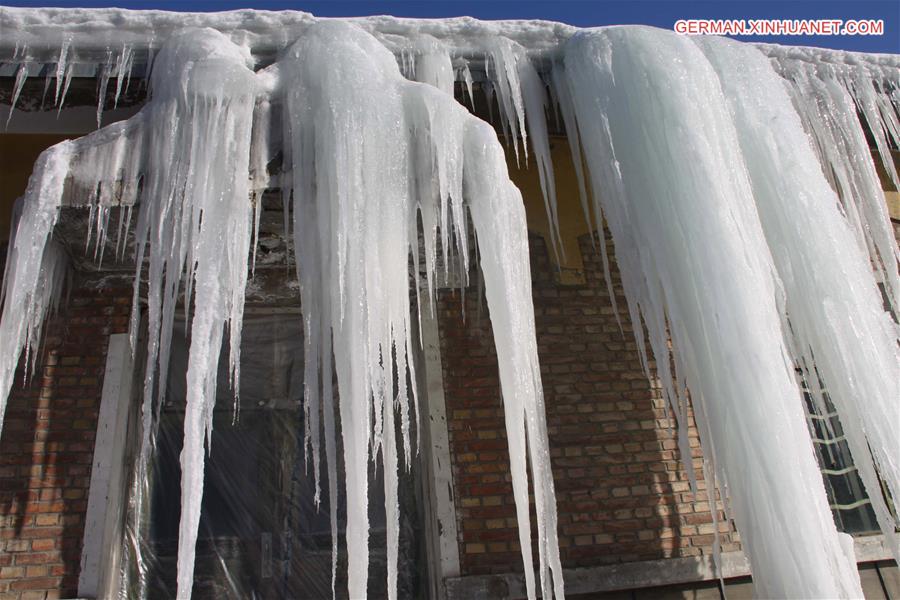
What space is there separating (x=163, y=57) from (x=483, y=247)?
1.72 m

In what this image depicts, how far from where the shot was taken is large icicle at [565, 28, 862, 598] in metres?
2.25

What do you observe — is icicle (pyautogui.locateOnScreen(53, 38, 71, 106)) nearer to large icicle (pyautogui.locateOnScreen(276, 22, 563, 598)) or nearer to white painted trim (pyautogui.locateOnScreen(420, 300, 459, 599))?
large icicle (pyautogui.locateOnScreen(276, 22, 563, 598))

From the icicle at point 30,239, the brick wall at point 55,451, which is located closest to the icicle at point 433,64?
the icicle at point 30,239

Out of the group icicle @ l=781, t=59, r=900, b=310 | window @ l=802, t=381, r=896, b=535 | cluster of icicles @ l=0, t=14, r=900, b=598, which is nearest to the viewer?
cluster of icicles @ l=0, t=14, r=900, b=598

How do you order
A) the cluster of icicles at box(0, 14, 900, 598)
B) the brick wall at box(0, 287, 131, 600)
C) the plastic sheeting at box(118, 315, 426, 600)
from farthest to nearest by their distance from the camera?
the plastic sheeting at box(118, 315, 426, 600) → the brick wall at box(0, 287, 131, 600) → the cluster of icicles at box(0, 14, 900, 598)

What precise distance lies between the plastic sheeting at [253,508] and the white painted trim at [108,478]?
0.41 feet

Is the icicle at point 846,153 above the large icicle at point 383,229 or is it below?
above

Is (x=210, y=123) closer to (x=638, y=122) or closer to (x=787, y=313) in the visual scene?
(x=638, y=122)

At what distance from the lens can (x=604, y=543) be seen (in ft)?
11.2

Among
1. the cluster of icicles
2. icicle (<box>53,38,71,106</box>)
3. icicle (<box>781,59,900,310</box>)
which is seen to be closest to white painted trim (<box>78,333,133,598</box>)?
the cluster of icicles

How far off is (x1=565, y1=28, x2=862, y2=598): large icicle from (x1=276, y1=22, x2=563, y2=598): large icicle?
551mm

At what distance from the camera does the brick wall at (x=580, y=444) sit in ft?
11.1

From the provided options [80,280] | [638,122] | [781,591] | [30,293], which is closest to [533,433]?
[781,591]

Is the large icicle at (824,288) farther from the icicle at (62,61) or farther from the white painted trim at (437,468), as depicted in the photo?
the icicle at (62,61)
